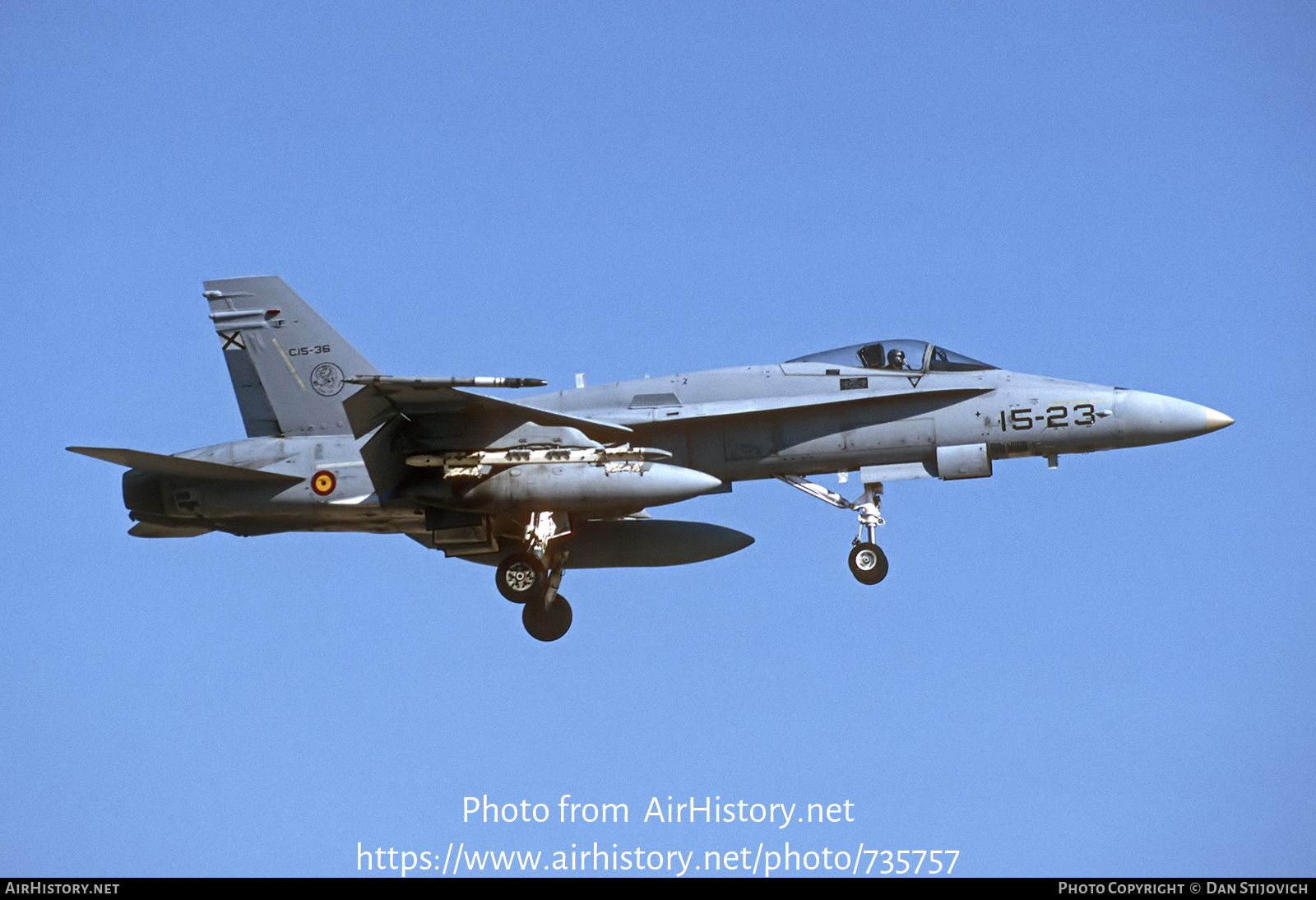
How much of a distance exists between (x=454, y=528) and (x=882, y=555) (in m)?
5.23

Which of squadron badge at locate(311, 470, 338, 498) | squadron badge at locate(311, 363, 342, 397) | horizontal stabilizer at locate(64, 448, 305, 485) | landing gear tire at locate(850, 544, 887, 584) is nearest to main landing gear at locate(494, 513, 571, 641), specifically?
squadron badge at locate(311, 470, 338, 498)

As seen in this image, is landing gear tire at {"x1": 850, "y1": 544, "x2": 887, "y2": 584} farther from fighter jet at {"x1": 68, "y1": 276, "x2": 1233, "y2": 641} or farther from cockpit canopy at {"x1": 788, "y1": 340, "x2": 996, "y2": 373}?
cockpit canopy at {"x1": 788, "y1": 340, "x2": 996, "y2": 373}

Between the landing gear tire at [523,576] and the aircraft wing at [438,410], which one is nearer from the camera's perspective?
the aircraft wing at [438,410]

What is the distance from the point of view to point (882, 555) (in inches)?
856

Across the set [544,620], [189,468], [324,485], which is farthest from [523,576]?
[189,468]

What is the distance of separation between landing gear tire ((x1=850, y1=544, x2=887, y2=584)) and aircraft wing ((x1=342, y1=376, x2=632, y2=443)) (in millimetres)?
3169

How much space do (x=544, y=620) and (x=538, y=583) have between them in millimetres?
578

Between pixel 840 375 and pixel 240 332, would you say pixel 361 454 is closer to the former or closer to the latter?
pixel 240 332

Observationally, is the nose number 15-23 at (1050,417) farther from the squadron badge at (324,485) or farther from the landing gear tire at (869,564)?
the squadron badge at (324,485)

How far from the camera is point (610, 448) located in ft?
69.1

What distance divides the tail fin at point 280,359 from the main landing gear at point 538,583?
9.19ft

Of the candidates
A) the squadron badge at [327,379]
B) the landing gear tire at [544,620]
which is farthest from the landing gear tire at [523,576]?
the squadron badge at [327,379]

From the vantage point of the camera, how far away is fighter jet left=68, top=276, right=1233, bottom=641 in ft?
69.3

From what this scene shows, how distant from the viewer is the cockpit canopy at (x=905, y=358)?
21984 mm
